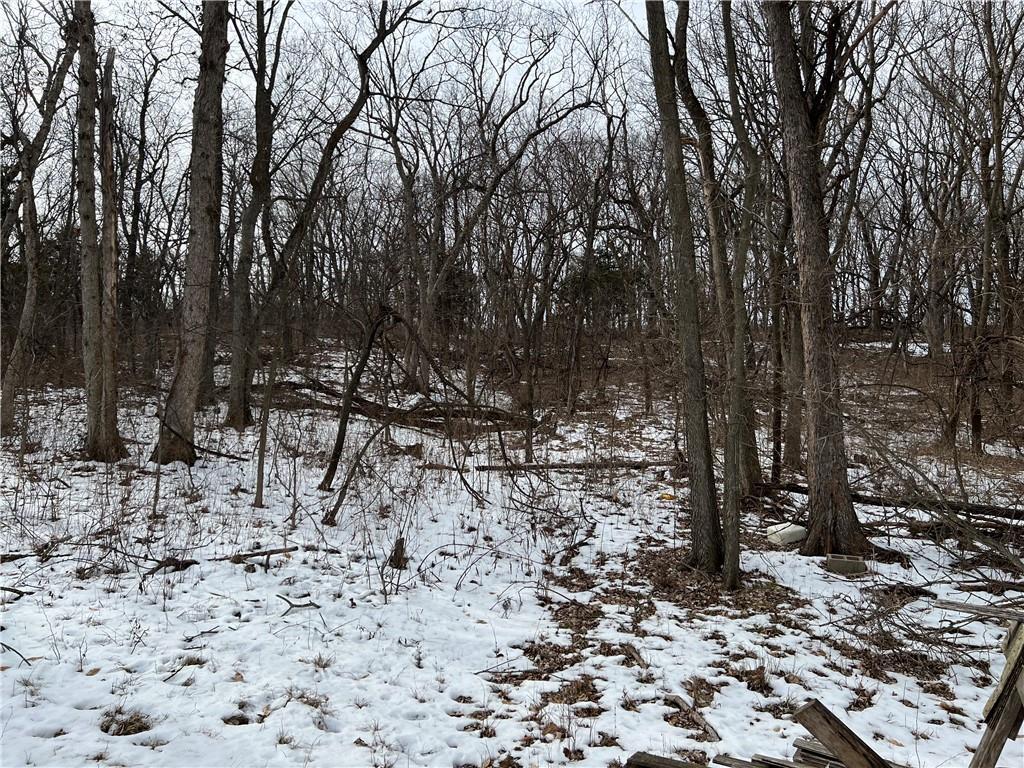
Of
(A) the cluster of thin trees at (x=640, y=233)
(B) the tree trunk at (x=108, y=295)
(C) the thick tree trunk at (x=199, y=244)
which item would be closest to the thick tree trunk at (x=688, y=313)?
(A) the cluster of thin trees at (x=640, y=233)

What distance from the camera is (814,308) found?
723 cm

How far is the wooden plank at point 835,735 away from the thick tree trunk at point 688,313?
4.23m

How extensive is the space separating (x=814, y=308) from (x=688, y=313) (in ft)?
5.59

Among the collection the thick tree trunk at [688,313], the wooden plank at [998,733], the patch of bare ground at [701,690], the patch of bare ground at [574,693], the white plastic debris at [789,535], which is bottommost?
the patch of bare ground at [701,690]

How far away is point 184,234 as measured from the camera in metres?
26.7

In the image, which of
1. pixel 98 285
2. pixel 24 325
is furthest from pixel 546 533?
pixel 24 325

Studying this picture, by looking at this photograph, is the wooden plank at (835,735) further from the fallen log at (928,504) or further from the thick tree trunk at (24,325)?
the thick tree trunk at (24,325)

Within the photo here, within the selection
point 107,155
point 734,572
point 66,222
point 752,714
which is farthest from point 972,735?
point 66,222

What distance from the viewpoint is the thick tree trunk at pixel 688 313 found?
6.54 meters

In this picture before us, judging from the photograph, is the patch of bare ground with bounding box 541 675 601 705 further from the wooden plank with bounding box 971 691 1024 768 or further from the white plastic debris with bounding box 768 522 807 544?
the white plastic debris with bounding box 768 522 807 544

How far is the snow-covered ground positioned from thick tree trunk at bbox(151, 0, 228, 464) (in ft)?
3.22

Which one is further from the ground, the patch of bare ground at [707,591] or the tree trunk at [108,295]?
the tree trunk at [108,295]

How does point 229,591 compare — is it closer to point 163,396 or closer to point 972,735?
point 972,735

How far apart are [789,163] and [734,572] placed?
4.65m
